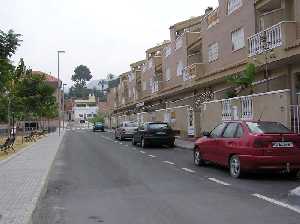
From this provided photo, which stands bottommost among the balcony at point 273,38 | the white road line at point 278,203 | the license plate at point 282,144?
the white road line at point 278,203

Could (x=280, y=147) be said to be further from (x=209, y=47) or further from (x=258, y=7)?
(x=209, y=47)

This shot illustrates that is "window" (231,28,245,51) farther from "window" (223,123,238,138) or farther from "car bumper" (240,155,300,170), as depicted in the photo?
"car bumper" (240,155,300,170)

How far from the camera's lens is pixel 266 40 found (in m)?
22.2

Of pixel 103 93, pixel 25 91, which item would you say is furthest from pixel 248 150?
pixel 103 93

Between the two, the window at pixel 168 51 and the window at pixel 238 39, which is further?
the window at pixel 168 51

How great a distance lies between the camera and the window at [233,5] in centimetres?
2684

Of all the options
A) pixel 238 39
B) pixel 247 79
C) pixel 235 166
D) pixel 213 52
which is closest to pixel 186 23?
pixel 213 52

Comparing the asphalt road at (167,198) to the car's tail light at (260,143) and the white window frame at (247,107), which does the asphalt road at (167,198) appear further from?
the white window frame at (247,107)

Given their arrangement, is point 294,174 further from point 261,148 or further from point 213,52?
point 213,52

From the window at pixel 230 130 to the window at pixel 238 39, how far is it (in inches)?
500

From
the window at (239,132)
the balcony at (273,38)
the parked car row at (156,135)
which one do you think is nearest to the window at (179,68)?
the parked car row at (156,135)

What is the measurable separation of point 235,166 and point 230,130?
126cm

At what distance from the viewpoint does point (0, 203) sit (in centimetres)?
963

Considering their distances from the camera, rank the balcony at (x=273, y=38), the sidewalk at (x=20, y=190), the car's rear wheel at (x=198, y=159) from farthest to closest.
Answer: the balcony at (x=273, y=38), the car's rear wheel at (x=198, y=159), the sidewalk at (x=20, y=190)
